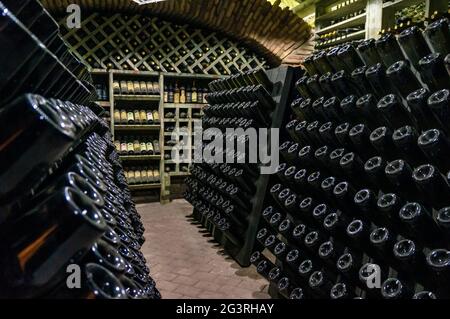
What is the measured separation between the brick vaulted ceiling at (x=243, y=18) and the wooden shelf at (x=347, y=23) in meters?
0.56

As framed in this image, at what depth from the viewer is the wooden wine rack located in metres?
5.72

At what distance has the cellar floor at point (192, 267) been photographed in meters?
2.95

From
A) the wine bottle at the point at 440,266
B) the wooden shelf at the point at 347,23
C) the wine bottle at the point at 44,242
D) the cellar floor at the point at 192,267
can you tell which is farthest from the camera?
the wooden shelf at the point at 347,23

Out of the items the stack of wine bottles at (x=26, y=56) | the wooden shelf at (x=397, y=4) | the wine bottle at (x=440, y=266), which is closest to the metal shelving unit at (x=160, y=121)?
the wooden shelf at (x=397, y=4)

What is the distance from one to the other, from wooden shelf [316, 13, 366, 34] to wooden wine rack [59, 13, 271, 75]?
1419mm

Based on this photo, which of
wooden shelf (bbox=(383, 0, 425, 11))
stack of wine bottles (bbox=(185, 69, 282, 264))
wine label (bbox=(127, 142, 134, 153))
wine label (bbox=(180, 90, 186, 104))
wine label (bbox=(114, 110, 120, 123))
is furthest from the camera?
wine label (bbox=(180, 90, 186, 104))

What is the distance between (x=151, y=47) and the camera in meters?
6.12

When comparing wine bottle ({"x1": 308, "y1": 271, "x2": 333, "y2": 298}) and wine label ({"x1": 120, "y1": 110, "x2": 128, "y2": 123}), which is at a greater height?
wine label ({"x1": 120, "y1": 110, "x2": 128, "y2": 123})

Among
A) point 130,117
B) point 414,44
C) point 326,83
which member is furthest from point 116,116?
point 414,44

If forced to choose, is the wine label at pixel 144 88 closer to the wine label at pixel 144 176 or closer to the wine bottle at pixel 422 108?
the wine label at pixel 144 176

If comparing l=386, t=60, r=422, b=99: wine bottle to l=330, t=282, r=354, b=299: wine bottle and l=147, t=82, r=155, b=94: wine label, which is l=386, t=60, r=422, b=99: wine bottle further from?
l=147, t=82, r=155, b=94: wine label

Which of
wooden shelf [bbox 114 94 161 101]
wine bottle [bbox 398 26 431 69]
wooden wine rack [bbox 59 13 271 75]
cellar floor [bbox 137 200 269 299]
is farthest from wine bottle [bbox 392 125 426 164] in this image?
wooden wine rack [bbox 59 13 271 75]
